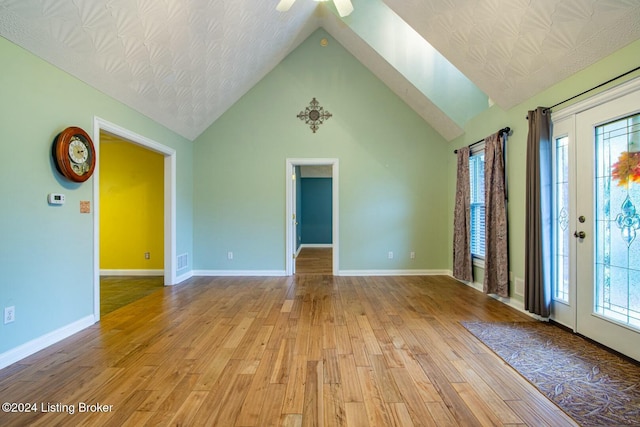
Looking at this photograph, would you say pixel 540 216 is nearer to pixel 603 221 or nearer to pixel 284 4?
pixel 603 221

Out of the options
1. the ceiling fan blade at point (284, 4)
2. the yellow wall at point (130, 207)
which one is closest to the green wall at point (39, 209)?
the ceiling fan blade at point (284, 4)

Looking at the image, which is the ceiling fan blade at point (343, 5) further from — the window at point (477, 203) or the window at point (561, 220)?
the window at point (477, 203)

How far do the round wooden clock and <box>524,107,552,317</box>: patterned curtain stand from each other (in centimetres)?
443

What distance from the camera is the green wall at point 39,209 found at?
2.10m

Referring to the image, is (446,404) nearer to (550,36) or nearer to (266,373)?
(266,373)

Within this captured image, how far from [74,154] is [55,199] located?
43cm

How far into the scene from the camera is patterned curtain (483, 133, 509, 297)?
347cm

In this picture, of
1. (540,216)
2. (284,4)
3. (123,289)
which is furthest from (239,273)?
(540,216)

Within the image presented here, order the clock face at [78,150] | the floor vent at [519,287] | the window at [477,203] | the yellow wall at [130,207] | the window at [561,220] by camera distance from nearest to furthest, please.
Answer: the clock face at [78,150] < the window at [561,220] < the floor vent at [519,287] < the window at [477,203] < the yellow wall at [130,207]

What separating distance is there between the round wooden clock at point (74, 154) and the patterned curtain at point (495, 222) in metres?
4.48

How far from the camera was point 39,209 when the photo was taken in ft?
7.72

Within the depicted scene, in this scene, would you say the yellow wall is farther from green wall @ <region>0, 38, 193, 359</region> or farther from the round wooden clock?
the round wooden clock

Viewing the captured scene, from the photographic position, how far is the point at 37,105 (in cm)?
231

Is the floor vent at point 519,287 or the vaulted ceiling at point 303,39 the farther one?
the floor vent at point 519,287
